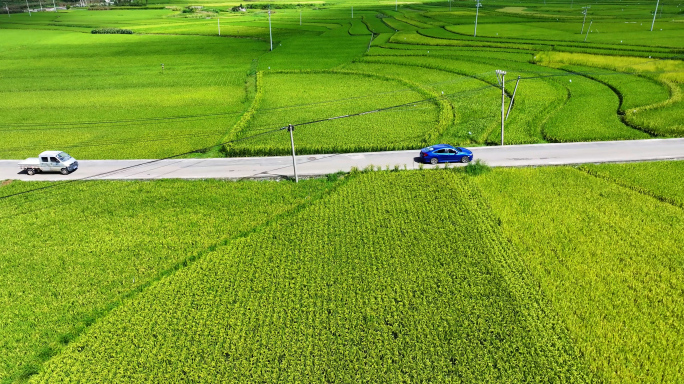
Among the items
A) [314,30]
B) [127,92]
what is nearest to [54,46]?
[127,92]

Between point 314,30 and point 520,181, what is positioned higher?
point 314,30

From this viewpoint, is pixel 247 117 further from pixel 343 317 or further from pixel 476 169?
pixel 343 317

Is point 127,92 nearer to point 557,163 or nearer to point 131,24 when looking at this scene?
point 557,163

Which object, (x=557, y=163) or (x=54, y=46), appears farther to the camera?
(x=54, y=46)

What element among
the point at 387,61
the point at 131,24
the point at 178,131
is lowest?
the point at 178,131

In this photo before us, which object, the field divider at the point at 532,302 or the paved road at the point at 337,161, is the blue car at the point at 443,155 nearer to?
the paved road at the point at 337,161

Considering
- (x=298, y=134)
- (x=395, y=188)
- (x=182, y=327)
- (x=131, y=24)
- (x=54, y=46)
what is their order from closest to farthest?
(x=182, y=327), (x=395, y=188), (x=298, y=134), (x=54, y=46), (x=131, y=24)

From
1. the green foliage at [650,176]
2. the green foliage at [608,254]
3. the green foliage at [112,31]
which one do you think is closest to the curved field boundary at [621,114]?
the green foliage at [650,176]
